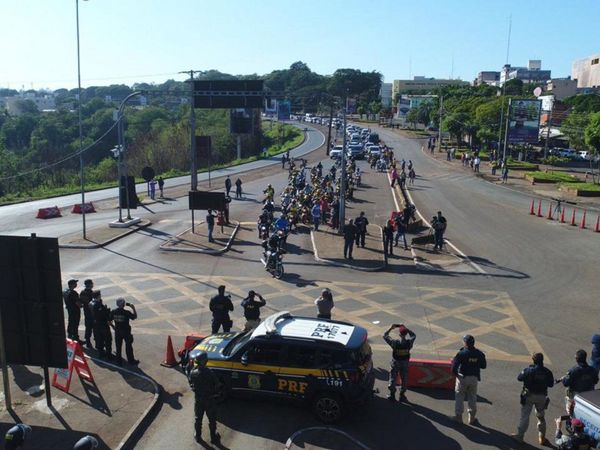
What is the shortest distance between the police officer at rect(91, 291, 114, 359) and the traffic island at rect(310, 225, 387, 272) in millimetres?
10790

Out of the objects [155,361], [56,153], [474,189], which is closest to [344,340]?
[155,361]

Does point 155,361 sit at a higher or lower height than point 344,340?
lower

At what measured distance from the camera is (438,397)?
1170cm

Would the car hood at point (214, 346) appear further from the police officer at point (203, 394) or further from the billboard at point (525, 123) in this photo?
the billboard at point (525, 123)

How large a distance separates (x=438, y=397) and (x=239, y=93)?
94.2 ft

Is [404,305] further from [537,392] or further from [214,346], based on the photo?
[214,346]

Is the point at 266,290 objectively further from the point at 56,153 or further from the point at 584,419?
the point at 56,153

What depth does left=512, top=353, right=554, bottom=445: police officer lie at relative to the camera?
982 centimetres

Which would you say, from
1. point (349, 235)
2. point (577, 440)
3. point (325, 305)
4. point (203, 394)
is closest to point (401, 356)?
point (325, 305)

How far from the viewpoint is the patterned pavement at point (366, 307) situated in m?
14.8

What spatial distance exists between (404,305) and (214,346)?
786 cm

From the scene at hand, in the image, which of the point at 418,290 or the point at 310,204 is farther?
the point at 310,204

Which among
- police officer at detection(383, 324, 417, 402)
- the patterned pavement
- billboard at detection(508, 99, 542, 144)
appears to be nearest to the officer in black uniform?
the patterned pavement

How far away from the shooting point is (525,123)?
2394 inches
